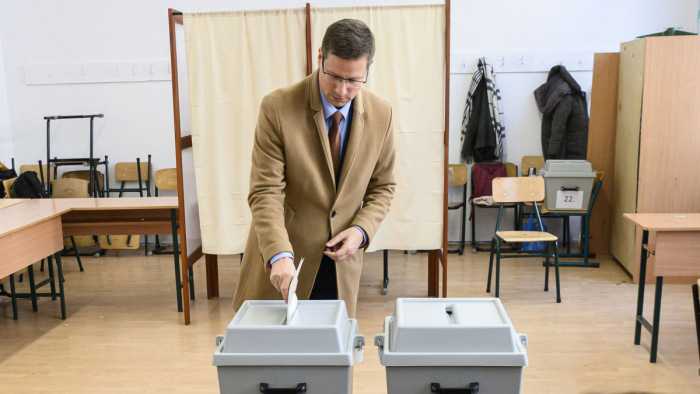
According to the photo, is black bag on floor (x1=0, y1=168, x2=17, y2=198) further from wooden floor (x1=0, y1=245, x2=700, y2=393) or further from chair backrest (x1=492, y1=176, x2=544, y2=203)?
chair backrest (x1=492, y1=176, x2=544, y2=203)

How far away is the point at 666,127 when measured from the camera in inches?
174

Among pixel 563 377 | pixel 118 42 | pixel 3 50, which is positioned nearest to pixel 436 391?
pixel 563 377

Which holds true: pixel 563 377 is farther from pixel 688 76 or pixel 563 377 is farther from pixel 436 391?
pixel 688 76

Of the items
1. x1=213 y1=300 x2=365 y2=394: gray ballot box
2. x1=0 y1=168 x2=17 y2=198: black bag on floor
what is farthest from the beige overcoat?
x1=0 y1=168 x2=17 y2=198: black bag on floor

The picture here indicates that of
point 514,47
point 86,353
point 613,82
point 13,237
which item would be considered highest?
point 514,47

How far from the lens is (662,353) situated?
336cm

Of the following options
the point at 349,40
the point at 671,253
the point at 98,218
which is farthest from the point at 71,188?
the point at 671,253

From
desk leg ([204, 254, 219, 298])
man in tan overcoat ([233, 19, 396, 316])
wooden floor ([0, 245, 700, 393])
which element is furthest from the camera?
desk leg ([204, 254, 219, 298])

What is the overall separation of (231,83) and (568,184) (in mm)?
2793

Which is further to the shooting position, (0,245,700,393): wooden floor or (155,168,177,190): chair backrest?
(155,168,177,190): chair backrest

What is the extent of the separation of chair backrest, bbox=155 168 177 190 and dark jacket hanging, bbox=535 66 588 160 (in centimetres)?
341

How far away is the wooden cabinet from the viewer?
4.36 m

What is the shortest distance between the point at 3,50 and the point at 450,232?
462cm

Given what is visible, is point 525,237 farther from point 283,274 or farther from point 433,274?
point 283,274
